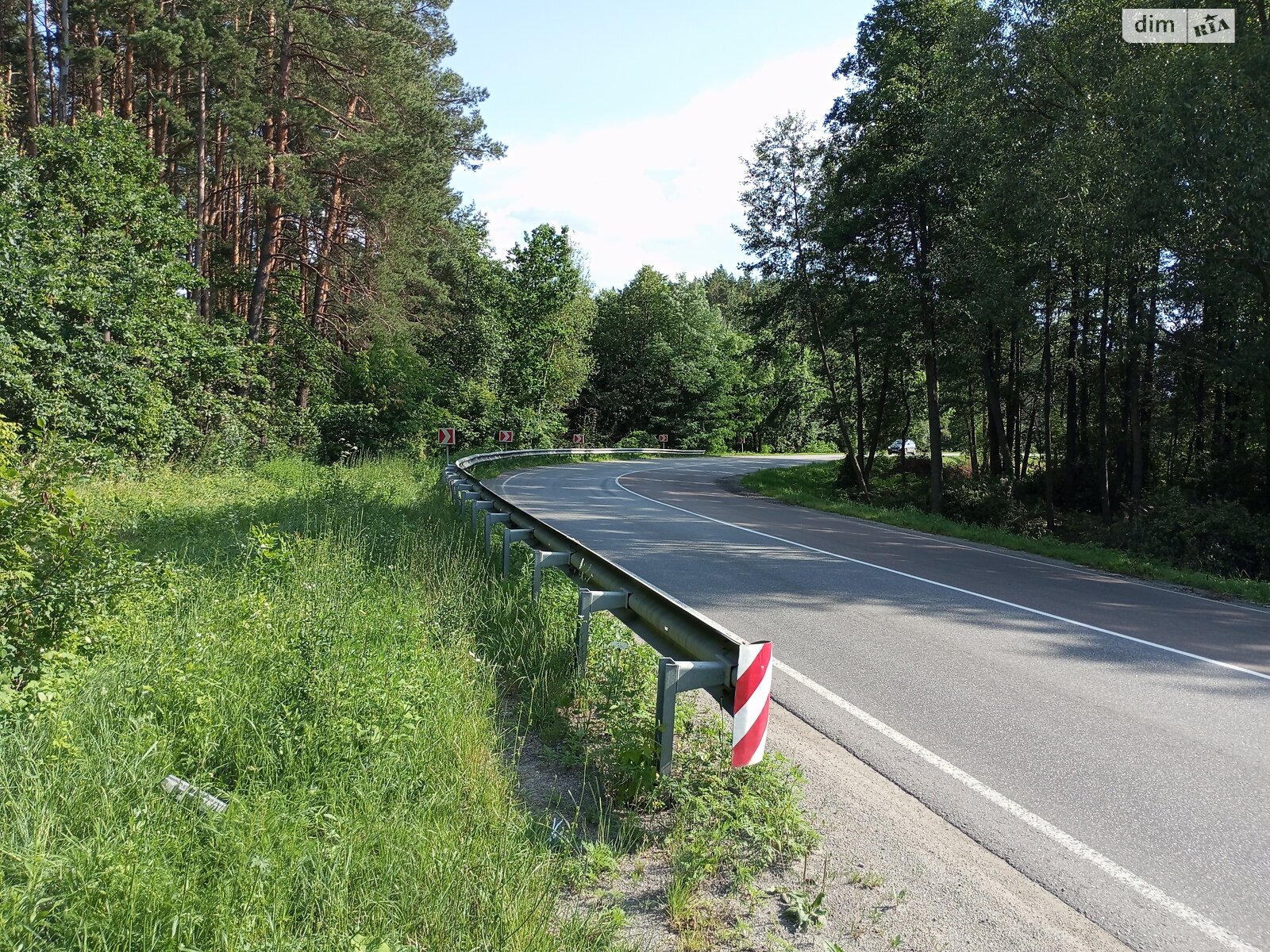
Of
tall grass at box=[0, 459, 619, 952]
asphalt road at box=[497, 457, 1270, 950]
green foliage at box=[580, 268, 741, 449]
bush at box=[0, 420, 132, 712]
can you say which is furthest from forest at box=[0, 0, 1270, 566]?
green foliage at box=[580, 268, 741, 449]

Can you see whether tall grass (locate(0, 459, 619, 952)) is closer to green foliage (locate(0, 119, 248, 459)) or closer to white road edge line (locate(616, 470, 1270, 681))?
white road edge line (locate(616, 470, 1270, 681))

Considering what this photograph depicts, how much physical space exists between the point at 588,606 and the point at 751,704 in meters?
1.85

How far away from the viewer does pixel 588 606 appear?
5.39 meters

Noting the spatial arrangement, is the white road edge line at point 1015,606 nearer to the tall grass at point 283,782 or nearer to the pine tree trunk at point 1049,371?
the tall grass at point 283,782

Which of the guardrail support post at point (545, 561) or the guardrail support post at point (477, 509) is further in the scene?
the guardrail support post at point (477, 509)

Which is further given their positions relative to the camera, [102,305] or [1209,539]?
[102,305]

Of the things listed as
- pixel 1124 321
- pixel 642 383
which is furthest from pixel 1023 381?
pixel 642 383

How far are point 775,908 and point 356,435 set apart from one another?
25.5 metres

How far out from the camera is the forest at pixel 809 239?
46.7 feet

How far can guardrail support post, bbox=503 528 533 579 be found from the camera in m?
8.05

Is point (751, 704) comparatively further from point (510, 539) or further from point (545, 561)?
point (510, 539)

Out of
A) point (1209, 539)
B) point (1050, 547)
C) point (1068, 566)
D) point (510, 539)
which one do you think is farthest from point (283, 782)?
point (1209, 539)

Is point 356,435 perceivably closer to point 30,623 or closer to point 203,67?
point 203,67

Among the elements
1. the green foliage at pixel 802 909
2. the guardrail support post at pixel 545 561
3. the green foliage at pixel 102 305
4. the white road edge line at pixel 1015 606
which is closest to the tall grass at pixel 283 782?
the guardrail support post at pixel 545 561
